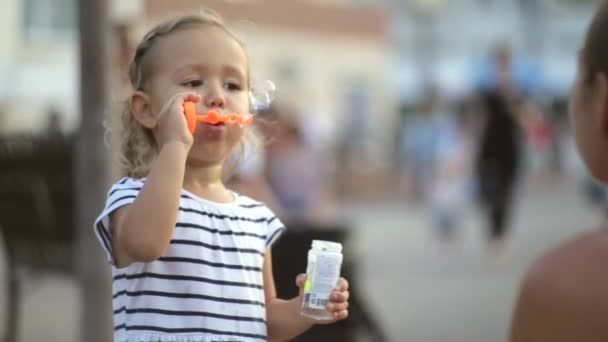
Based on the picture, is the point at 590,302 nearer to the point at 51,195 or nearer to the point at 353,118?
the point at 51,195

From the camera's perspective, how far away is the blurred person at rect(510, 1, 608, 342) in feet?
5.98

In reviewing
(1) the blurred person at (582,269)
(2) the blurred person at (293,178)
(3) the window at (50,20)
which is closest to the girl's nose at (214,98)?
(1) the blurred person at (582,269)

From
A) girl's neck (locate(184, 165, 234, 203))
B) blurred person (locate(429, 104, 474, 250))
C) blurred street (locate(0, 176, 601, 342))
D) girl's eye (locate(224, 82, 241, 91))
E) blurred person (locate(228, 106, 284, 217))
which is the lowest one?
blurred street (locate(0, 176, 601, 342))

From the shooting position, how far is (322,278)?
7.32ft

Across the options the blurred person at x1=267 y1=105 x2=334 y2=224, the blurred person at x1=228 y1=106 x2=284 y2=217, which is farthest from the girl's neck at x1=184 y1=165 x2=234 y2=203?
the blurred person at x1=267 y1=105 x2=334 y2=224

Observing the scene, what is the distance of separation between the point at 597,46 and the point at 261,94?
3.06ft

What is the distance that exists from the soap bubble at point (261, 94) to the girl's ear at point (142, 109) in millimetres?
255

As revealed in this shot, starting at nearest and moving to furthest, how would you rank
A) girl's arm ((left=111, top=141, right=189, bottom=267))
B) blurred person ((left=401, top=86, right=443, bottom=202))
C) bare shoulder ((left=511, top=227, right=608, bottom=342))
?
bare shoulder ((left=511, top=227, right=608, bottom=342)) → girl's arm ((left=111, top=141, right=189, bottom=267)) → blurred person ((left=401, top=86, right=443, bottom=202))

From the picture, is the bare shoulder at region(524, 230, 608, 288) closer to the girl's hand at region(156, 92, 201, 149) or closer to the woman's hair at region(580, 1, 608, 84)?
the woman's hair at region(580, 1, 608, 84)

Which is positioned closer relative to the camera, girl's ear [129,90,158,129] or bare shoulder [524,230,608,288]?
bare shoulder [524,230,608,288]

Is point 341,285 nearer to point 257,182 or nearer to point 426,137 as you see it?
point 257,182

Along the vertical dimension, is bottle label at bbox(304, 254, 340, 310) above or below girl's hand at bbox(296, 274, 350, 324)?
above

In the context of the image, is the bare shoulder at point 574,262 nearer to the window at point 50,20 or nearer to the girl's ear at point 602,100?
the girl's ear at point 602,100

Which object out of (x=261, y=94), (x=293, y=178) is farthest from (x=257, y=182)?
(x=261, y=94)
